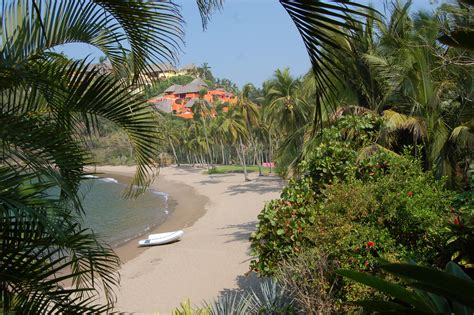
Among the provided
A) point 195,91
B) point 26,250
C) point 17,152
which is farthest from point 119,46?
point 195,91

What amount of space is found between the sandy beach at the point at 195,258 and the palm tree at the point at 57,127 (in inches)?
249

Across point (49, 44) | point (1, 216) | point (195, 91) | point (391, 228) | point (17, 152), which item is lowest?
point (391, 228)

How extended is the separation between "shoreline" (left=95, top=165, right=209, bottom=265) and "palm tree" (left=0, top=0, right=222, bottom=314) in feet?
23.9

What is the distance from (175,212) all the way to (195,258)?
13149 millimetres

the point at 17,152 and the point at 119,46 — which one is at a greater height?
the point at 119,46

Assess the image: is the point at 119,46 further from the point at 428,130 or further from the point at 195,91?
the point at 195,91

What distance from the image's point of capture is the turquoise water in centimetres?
2304

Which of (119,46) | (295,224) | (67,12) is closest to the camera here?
(67,12)

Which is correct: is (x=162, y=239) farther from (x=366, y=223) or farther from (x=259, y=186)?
(x=259, y=186)

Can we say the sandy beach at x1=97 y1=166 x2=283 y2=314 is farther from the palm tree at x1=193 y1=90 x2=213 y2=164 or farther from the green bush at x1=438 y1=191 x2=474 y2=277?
the palm tree at x1=193 y1=90 x2=213 y2=164

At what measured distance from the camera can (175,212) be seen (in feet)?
92.7

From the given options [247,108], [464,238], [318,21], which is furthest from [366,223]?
[247,108]

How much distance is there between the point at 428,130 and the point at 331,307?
5.80 metres

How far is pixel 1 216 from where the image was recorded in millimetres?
2203
